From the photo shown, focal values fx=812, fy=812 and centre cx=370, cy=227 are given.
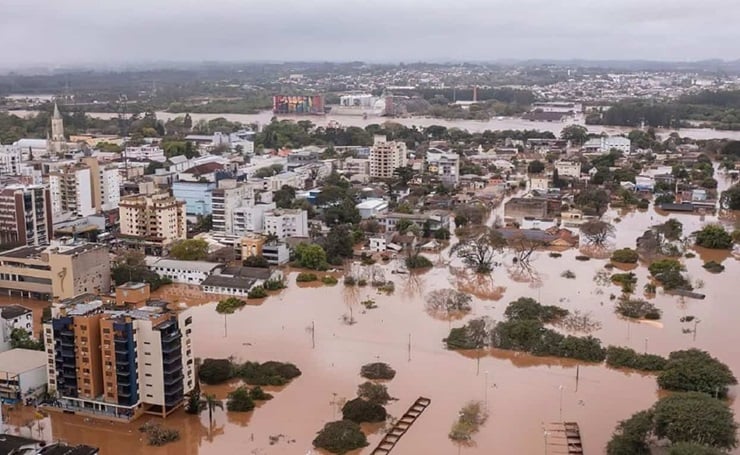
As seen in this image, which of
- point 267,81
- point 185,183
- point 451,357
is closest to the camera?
point 451,357

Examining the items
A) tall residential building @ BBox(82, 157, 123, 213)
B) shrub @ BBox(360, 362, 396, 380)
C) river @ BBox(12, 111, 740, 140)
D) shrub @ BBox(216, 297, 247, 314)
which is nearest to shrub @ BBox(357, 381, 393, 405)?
shrub @ BBox(360, 362, 396, 380)

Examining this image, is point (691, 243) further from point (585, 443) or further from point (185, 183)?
point (185, 183)

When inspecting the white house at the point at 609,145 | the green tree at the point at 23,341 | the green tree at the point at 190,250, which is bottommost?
the green tree at the point at 23,341

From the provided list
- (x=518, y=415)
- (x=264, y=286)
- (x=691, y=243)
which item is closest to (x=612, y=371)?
(x=518, y=415)

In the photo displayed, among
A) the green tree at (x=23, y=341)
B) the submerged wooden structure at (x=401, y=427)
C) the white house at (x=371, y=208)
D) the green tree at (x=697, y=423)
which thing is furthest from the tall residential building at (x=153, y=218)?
the green tree at (x=697, y=423)

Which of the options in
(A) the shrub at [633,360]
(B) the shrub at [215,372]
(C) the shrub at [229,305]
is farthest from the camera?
(C) the shrub at [229,305]

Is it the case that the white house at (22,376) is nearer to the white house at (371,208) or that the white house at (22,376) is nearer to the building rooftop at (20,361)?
the building rooftop at (20,361)

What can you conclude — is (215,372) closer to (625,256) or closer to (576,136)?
(625,256)
